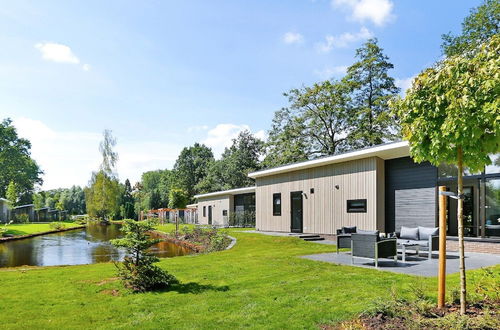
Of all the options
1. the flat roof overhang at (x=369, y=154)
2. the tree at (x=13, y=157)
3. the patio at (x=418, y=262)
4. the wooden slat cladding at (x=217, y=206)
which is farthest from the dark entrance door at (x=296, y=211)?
the tree at (x=13, y=157)

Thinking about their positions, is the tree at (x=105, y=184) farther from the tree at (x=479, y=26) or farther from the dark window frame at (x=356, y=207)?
the tree at (x=479, y=26)

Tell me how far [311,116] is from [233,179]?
17244 millimetres

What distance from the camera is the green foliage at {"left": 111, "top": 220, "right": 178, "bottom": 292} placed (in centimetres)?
641

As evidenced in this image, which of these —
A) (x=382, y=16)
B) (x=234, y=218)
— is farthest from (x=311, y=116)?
(x=382, y=16)

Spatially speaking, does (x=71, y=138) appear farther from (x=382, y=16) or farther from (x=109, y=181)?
(x=109, y=181)

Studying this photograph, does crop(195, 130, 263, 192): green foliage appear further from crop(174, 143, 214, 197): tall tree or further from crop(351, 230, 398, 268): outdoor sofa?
crop(351, 230, 398, 268): outdoor sofa

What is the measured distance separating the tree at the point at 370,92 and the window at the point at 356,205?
38.3 feet

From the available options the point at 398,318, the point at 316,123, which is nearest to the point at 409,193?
the point at 398,318

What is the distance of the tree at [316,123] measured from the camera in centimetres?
2720

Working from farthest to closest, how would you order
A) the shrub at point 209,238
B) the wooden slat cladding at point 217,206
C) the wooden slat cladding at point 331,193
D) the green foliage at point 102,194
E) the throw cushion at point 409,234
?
the green foliage at point 102,194
the wooden slat cladding at point 217,206
the shrub at point 209,238
the wooden slat cladding at point 331,193
the throw cushion at point 409,234

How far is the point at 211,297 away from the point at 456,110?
4.38 metres

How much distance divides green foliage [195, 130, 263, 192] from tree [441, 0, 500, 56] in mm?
22775

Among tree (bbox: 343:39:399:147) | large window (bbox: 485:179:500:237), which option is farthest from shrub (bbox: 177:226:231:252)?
tree (bbox: 343:39:399:147)

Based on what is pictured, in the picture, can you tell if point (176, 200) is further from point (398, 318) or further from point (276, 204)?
point (398, 318)
